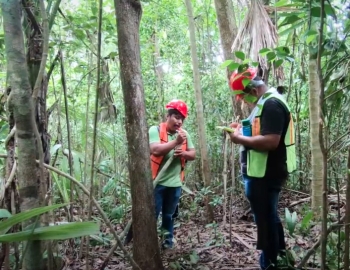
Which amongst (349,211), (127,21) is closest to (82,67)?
(127,21)

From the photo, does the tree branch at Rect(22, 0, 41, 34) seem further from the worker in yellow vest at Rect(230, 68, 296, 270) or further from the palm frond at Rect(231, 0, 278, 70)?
the palm frond at Rect(231, 0, 278, 70)

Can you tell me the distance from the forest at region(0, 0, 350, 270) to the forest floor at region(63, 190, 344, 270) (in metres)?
0.02

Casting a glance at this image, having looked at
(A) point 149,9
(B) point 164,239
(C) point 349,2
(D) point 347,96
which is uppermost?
(A) point 149,9

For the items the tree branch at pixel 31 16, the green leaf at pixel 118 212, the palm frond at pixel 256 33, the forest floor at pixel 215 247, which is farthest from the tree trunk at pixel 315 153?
the tree branch at pixel 31 16

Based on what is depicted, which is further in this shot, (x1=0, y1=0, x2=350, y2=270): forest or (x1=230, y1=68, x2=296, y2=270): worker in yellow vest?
(x1=230, y1=68, x2=296, y2=270): worker in yellow vest

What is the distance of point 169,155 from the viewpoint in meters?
4.07

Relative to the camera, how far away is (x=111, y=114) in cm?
483

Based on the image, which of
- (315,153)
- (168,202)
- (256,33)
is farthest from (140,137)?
(315,153)

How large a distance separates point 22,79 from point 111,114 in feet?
10.5

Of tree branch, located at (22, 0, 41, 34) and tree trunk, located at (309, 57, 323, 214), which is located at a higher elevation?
tree branch, located at (22, 0, 41, 34)

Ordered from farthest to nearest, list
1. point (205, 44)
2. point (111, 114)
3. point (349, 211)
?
point (205, 44), point (111, 114), point (349, 211)

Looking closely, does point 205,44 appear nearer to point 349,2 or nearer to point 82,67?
point 82,67

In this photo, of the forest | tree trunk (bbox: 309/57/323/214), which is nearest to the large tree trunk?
the forest

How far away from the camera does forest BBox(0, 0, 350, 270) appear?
5.80 feet
